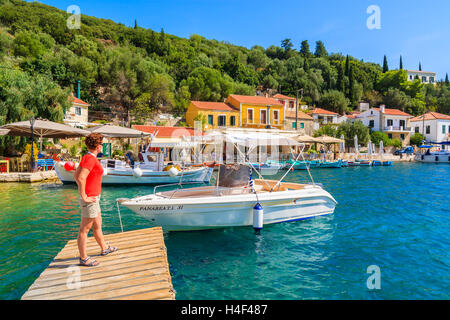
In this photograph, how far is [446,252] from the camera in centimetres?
714

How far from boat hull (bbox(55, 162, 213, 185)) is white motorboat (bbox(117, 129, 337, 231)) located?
363 inches

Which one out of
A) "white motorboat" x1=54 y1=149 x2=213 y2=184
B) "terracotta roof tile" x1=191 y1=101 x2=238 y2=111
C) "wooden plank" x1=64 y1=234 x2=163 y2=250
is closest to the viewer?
"wooden plank" x1=64 y1=234 x2=163 y2=250

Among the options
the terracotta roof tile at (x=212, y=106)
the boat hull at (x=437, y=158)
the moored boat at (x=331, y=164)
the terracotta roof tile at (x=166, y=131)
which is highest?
the terracotta roof tile at (x=212, y=106)

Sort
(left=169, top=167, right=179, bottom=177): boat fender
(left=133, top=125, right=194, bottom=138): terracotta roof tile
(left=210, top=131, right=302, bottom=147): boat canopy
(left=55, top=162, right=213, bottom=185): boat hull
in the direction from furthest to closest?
(left=133, top=125, right=194, bottom=138): terracotta roof tile → (left=169, top=167, right=179, bottom=177): boat fender → (left=55, top=162, right=213, bottom=185): boat hull → (left=210, top=131, right=302, bottom=147): boat canopy

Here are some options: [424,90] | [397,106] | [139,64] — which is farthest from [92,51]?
[424,90]

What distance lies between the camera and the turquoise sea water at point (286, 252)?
524cm

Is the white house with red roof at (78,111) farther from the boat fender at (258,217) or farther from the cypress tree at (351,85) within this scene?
the cypress tree at (351,85)

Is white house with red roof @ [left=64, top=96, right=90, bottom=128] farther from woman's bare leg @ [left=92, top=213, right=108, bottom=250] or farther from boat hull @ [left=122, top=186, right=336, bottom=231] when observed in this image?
woman's bare leg @ [left=92, top=213, right=108, bottom=250]

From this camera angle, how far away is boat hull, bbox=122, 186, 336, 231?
297 inches

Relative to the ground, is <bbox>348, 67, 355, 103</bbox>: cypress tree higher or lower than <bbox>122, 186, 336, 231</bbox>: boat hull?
higher

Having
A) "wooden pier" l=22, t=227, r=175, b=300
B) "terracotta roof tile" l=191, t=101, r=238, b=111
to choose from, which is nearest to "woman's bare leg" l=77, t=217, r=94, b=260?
"wooden pier" l=22, t=227, r=175, b=300

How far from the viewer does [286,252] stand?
703 centimetres

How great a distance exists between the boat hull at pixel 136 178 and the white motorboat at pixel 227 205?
9.21m

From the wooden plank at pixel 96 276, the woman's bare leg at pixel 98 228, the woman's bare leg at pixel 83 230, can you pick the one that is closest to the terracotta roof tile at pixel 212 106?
the woman's bare leg at pixel 98 228
